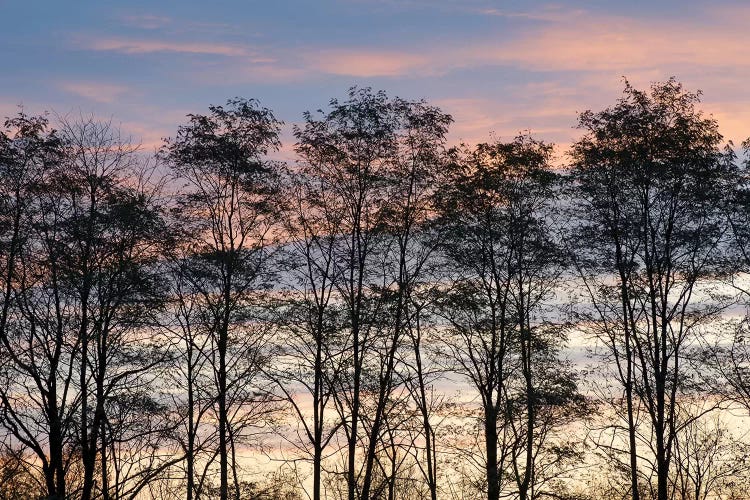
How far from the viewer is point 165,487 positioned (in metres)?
47.8

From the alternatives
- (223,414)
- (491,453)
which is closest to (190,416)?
(223,414)

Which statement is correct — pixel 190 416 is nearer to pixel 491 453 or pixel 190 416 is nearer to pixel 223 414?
pixel 223 414

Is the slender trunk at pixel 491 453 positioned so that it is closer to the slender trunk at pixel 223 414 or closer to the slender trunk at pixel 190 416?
the slender trunk at pixel 223 414

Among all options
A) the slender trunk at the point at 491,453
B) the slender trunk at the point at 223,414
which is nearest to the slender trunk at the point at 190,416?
the slender trunk at the point at 223,414

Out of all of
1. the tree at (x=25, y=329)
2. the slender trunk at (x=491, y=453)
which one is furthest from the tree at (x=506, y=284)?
the tree at (x=25, y=329)

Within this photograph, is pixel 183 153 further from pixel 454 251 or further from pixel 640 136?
pixel 640 136

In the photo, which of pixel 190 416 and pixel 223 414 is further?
pixel 190 416

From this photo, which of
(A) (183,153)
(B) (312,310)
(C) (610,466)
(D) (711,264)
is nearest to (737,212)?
(D) (711,264)

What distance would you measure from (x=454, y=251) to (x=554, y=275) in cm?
465

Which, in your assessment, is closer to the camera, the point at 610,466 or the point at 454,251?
the point at 610,466

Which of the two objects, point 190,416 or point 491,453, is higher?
point 190,416

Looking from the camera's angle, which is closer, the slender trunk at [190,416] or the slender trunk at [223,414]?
the slender trunk at [223,414]

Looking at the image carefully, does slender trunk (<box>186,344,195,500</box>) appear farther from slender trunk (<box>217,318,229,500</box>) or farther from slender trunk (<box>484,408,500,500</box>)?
slender trunk (<box>484,408,500,500</box>)

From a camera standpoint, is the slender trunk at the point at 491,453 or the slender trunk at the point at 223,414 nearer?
the slender trunk at the point at 223,414
